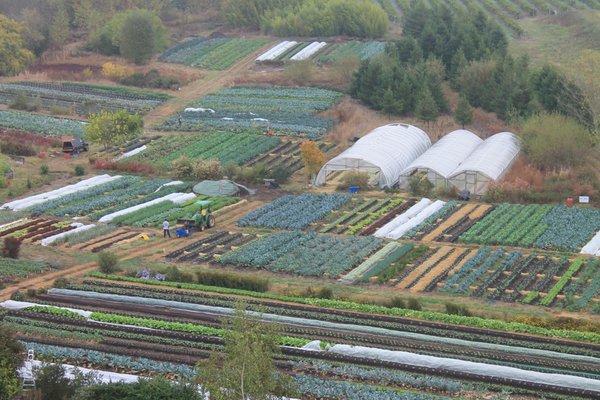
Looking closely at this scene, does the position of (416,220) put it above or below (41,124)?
below

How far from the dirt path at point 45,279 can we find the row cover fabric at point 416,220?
10.3m

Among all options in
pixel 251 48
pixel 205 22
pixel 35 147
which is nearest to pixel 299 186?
pixel 35 147

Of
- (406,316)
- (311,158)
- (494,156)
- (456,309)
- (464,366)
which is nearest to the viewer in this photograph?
(464,366)

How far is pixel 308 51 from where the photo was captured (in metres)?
73.1

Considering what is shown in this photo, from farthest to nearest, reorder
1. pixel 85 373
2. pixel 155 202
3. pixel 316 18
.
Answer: pixel 316 18, pixel 155 202, pixel 85 373

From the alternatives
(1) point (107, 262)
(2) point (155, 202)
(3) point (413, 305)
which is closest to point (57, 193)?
(2) point (155, 202)

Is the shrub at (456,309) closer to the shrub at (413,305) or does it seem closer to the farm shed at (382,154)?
the shrub at (413,305)

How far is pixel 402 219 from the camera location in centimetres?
3991

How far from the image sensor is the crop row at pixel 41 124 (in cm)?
5556

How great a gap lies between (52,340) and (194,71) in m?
43.4

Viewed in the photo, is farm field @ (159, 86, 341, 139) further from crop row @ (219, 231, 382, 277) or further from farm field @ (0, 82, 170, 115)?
crop row @ (219, 231, 382, 277)

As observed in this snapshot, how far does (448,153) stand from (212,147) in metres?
11.5

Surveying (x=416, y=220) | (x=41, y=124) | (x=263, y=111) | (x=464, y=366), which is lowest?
(x=263, y=111)

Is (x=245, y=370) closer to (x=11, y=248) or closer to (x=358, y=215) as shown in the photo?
(x=11, y=248)
